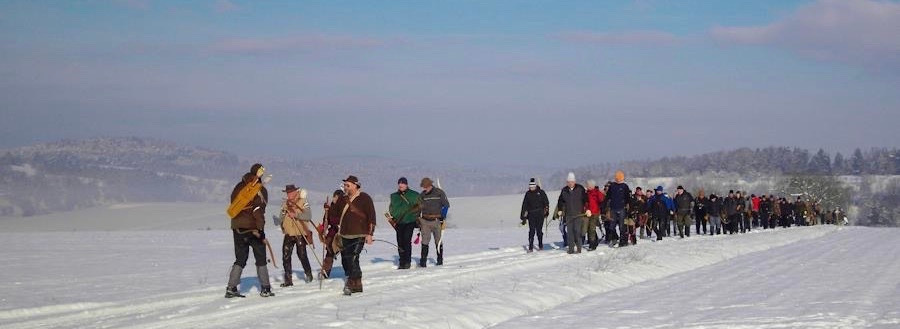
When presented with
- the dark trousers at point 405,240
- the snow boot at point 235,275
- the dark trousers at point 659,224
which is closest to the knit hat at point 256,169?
the snow boot at point 235,275

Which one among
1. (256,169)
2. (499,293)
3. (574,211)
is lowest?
(499,293)

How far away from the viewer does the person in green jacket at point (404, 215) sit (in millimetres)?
19547

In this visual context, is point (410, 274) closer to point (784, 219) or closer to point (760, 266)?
point (760, 266)

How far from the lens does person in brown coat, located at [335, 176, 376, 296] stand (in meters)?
15.4

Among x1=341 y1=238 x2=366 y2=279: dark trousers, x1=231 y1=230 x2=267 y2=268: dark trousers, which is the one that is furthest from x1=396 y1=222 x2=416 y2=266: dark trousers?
x1=231 y1=230 x2=267 y2=268: dark trousers

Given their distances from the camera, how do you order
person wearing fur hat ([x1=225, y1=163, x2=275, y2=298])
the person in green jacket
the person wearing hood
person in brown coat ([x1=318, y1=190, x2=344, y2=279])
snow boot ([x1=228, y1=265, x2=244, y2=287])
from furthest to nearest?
1. the person wearing hood
2. the person in green jacket
3. person in brown coat ([x1=318, y1=190, x2=344, y2=279])
4. person wearing fur hat ([x1=225, y1=163, x2=275, y2=298])
5. snow boot ([x1=228, y1=265, x2=244, y2=287])

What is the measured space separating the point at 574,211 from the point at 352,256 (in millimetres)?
9650

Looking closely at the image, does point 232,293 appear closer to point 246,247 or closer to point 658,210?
point 246,247

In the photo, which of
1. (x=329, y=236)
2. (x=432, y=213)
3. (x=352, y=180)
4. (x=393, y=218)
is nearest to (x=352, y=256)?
(x=352, y=180)

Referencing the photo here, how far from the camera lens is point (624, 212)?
27062 millimetres

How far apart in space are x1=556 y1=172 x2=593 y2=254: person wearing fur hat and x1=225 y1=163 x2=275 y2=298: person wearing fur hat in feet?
33.4

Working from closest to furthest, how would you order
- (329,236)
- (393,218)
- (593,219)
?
(329,236)
(393,218)
(593,219)

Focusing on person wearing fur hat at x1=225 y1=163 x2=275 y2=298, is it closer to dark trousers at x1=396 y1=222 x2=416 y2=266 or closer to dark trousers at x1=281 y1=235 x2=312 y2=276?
dark trousers at x1=281 y1=235 x2=312 y2=276

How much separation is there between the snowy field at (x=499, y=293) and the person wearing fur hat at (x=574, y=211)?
0.51 metres
